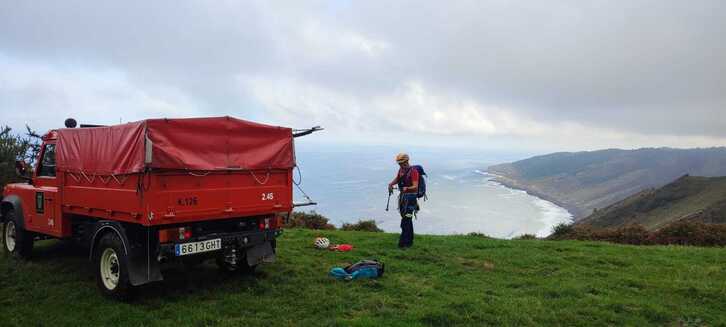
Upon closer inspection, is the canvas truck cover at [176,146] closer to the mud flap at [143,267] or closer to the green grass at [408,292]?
the mud flap at [143,267]

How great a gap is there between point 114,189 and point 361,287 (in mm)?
3948

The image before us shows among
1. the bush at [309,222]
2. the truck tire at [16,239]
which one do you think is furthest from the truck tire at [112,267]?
the bush at [309,222]

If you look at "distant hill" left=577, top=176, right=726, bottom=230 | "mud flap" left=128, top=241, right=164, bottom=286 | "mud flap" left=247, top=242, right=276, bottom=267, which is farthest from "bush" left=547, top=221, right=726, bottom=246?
"distant hill" left=577, top=176, right=726, bottom=230

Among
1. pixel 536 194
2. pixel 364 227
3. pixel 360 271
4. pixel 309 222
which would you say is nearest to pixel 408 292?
pixel 360 271

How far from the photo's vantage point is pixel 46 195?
27.1 feet

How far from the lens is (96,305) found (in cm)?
645

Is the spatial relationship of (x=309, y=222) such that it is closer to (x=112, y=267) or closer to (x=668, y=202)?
(x=112, y=267)

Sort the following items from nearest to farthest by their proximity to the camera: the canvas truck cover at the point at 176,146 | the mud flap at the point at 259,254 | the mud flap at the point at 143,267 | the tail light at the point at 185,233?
the canvas truck cover at the point at 176,146 < the mud flap at the point at 143,267 < the tail light at the point at 185,233 < the mud flap at the point at 259,254

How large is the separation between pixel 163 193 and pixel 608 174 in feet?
592

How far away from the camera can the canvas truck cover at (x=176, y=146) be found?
247 inches

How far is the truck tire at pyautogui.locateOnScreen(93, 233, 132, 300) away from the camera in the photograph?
6.46m

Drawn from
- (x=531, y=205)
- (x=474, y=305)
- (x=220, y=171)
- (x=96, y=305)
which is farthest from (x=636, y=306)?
(x=531, y=205)

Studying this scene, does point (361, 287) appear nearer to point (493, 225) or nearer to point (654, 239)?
point (654, 239)

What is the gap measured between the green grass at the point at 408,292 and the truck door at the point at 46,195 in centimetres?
81
